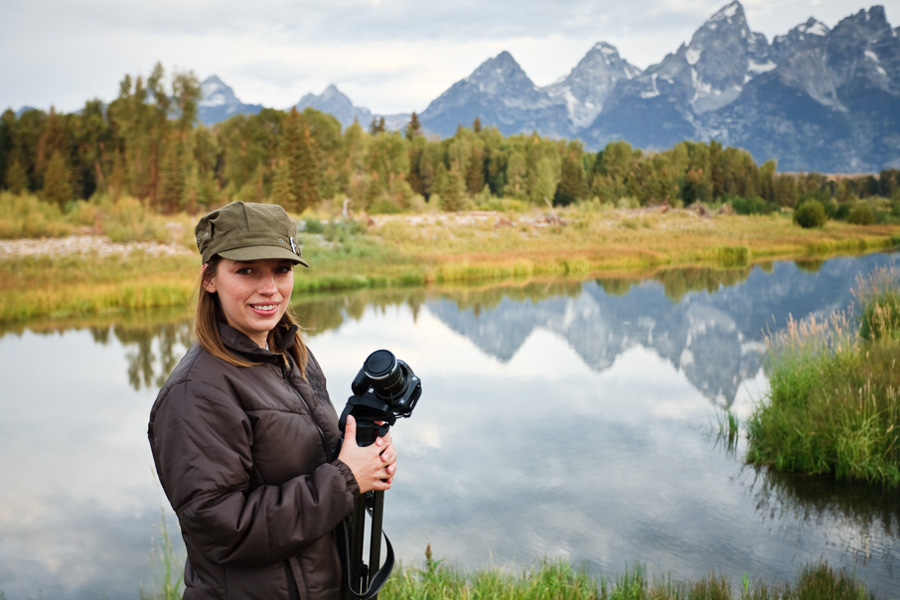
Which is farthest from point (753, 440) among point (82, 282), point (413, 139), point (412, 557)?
point (413, 139)

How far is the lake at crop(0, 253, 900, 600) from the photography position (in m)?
5.08

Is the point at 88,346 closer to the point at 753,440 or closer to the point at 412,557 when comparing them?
the point at 412,557

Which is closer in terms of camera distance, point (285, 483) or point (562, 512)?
point (285, 483)

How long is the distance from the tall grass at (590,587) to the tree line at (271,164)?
32.3m

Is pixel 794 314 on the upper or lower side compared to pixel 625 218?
lower

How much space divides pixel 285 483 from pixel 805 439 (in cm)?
567

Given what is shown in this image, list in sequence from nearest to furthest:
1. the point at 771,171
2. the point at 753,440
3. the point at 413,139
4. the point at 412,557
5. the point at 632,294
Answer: the point at 412,557 → the point at 753,440 → the point at 632,294 → the point at 413,139 → the point at 771,171

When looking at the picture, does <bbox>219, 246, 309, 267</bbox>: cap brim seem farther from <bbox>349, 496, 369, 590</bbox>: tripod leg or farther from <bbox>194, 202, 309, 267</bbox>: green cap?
<bbox>349, 496, 369, 590</bbox>: tripod leg

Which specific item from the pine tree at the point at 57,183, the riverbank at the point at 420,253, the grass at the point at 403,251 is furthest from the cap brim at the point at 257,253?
the pine tree at the point at 57,183

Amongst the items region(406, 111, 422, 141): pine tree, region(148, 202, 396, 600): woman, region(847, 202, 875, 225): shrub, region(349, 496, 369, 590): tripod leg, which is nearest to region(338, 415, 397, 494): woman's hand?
region(148, 202, 396, 600): woman

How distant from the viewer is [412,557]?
498 cm

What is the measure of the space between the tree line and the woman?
3409cm

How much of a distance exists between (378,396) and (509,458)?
567 centimetres

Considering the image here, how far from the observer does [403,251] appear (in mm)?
23625
